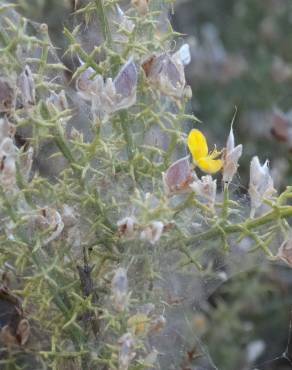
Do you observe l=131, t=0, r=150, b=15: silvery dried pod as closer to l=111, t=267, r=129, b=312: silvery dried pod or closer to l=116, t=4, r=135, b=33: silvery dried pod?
l=116, t=4, r=135, b=33: silvery dried pod

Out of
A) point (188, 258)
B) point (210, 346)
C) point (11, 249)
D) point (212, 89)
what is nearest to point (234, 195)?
point (188, 258)

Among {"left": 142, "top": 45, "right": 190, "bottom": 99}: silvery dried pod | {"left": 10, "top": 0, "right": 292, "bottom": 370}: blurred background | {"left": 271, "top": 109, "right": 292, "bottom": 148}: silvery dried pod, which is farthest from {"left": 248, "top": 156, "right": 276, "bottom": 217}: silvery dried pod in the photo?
{"left": 271, "top": 109, "right": 292, "bottom": 148}: silvery dried pod

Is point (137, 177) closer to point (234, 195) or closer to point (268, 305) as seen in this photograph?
point (234, 195)

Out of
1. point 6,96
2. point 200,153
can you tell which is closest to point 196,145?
point 200,153

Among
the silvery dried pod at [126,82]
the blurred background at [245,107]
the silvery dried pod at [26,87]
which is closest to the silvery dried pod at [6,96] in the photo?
the silvery dried pod at [26,87]

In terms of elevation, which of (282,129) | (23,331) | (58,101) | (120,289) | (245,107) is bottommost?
(245,107)

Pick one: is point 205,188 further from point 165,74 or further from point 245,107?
point 245,107
